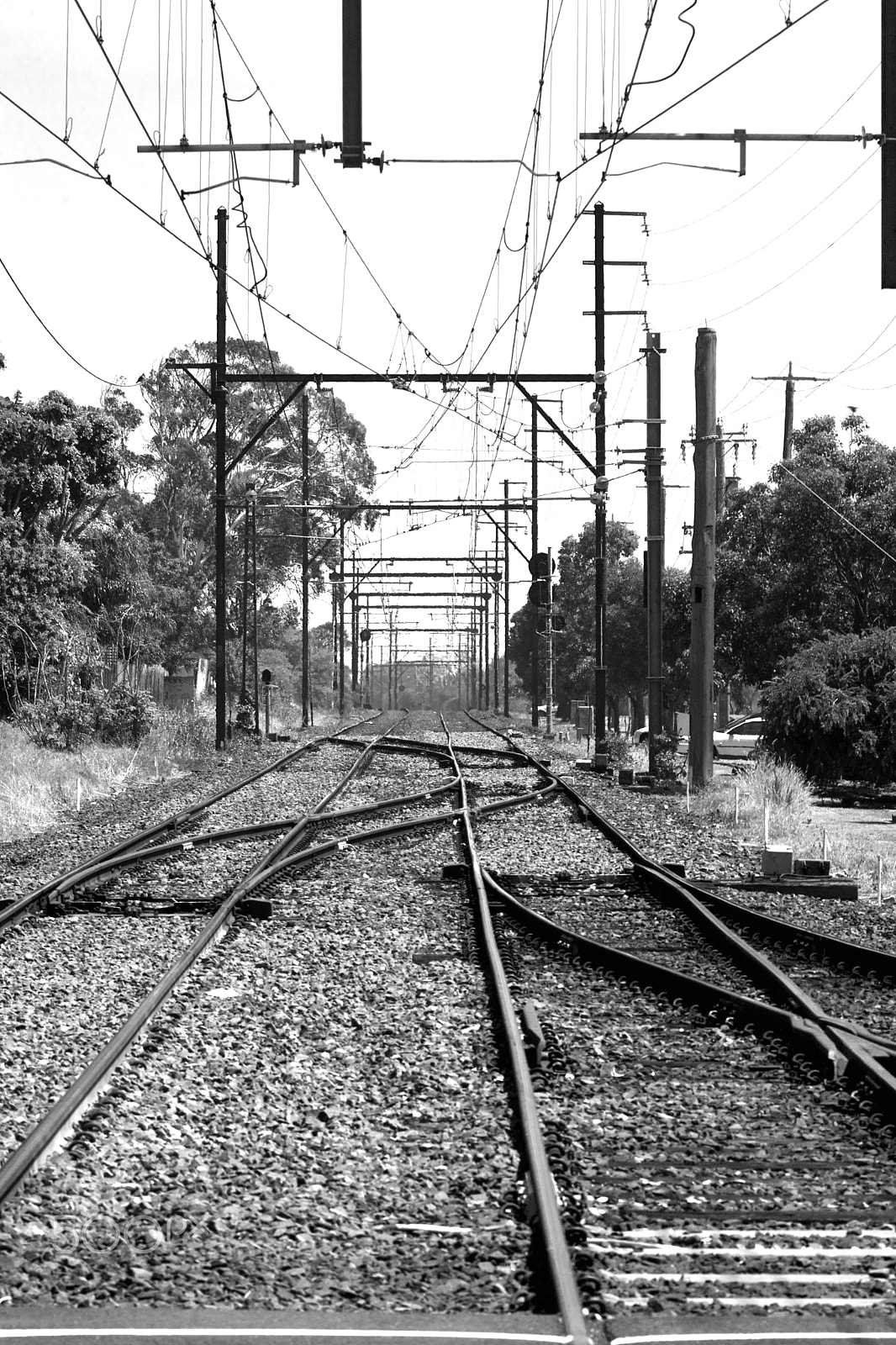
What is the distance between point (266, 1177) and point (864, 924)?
6.70 metres

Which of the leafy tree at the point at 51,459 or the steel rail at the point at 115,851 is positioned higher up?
the leafy tree at the point at 51,459

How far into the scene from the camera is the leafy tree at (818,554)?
32344 mm

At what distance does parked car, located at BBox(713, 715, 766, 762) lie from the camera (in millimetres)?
41938

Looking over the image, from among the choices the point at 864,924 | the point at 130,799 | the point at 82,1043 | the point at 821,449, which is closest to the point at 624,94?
the point at 864,924

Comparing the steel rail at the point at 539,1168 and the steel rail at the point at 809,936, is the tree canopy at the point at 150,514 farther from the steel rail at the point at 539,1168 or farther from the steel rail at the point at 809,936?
the steel rail at the point at 539,1168

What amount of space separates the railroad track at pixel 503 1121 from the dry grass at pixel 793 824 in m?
4.15

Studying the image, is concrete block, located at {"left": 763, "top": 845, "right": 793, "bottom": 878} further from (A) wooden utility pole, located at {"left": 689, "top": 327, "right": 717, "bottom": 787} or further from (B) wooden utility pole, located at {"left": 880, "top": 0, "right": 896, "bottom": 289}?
(A) wooden utility pole, located at {"left": 689, "top": 327, "right": 717, "bottom": 787}

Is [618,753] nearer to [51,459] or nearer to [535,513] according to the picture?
[51,459]

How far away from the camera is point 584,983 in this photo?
8766 millimetres

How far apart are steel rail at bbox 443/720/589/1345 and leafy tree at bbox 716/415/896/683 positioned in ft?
80.7

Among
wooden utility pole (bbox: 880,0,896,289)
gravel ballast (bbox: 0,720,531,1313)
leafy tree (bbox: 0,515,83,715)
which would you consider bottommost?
gravel ballast (bbox: 0,720,531,1313)

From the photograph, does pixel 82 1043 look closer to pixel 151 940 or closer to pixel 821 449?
pixel 151 940

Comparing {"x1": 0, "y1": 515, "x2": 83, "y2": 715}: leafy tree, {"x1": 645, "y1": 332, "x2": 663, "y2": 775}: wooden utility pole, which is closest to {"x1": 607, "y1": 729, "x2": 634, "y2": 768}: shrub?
{"x1": 645, "y1": 332, "x2": 663, "y2": 775}: wooden utility pole

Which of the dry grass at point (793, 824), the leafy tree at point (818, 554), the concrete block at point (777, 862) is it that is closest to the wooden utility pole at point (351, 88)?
the concrete block at point (777, 862)
